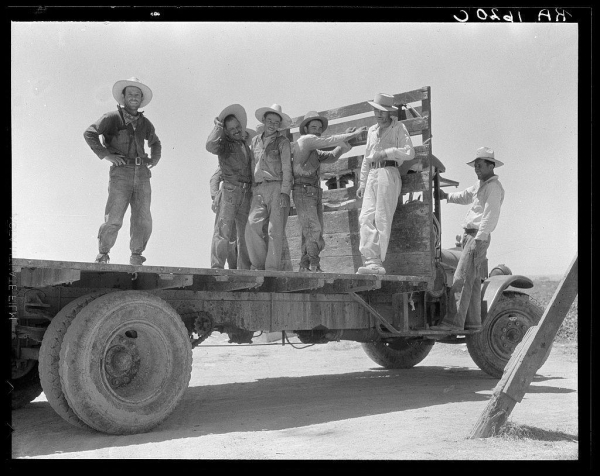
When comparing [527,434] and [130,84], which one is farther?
[130,84]

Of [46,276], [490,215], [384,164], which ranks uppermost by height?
[384,164]

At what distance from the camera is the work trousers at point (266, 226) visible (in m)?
7.69

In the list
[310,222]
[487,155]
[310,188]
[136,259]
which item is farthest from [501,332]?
[136,259]

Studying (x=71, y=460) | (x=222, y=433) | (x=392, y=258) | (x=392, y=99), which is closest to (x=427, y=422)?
(x=222, y=433)

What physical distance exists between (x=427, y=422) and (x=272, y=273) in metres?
1.96

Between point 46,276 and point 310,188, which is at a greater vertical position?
point 310,188

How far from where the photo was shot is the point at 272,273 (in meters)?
6.36

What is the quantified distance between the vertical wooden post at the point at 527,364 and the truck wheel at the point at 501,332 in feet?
11.9

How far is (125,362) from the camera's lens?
19.0 ft

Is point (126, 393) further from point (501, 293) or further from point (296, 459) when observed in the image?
point (501, 293)

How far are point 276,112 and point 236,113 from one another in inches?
17.8

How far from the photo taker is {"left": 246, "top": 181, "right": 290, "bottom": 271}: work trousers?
7.69 m

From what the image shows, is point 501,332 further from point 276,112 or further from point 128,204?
point 128,204

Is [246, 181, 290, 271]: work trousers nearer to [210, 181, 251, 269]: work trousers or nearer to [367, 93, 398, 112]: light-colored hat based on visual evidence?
[210, 181, 251, 269]: work trousers
